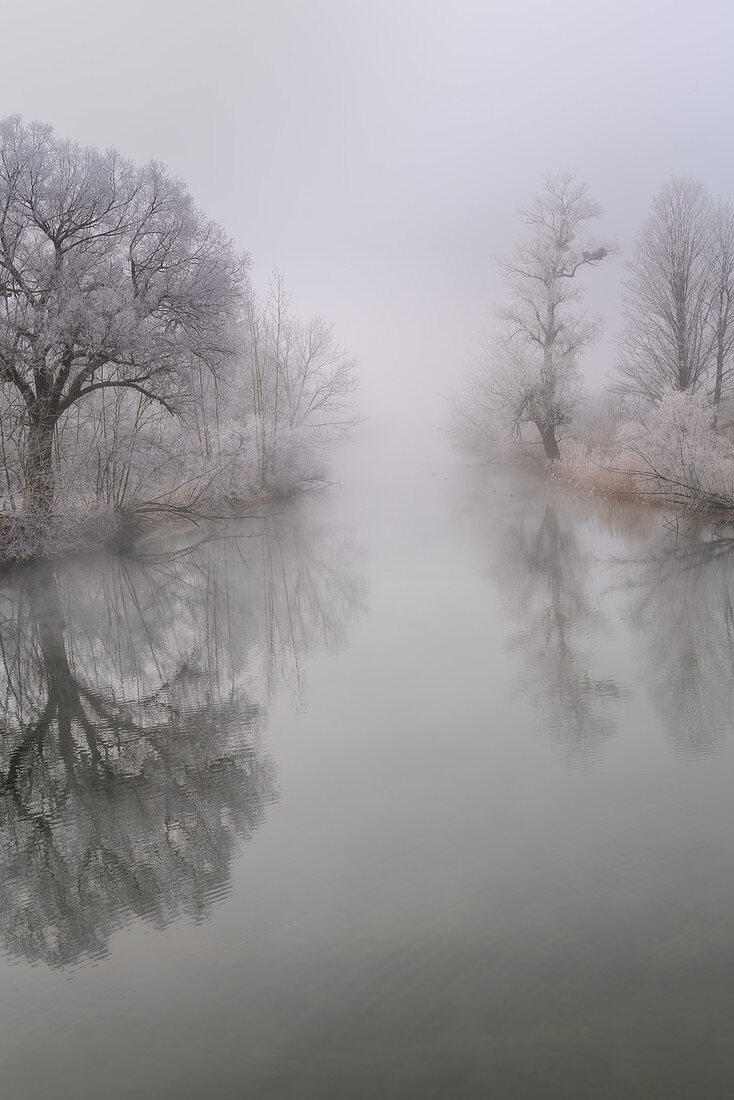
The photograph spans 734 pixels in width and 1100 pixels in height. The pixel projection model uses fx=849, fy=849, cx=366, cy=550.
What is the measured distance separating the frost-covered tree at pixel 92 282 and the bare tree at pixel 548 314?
953 cm

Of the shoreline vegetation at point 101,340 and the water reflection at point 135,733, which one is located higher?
the shoreline vegetation at point 101,340

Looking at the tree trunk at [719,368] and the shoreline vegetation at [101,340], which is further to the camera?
the tree trunk at [719,368]

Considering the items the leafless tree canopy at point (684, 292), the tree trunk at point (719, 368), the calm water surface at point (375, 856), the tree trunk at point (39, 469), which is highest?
the leafless tree canopy at point (684, 292)

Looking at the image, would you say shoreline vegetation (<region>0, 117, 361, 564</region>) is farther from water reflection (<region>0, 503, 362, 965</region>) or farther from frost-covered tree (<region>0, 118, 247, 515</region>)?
water reflection (<region>0, 503, 362, 965</region>)

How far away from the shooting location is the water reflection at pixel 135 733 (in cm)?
321

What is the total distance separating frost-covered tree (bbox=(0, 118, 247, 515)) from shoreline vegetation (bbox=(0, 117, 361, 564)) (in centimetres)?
2

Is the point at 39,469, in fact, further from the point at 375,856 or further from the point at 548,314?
the point at 548,314

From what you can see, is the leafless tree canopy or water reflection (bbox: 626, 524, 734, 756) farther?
the leafless tree canopy

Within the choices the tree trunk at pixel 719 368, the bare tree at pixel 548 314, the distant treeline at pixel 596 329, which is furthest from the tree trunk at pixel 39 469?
the tree trunk at pixel 719 368

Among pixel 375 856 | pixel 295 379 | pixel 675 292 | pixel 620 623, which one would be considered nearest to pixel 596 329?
pixel 675 292

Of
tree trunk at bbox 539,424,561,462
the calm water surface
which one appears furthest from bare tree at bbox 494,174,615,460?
the calm water surface

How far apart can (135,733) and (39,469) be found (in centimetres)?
735

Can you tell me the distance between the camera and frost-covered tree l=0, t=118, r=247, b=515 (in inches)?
431

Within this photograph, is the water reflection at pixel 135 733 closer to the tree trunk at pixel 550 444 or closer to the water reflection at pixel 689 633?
the water reflection at pixel 689 633
